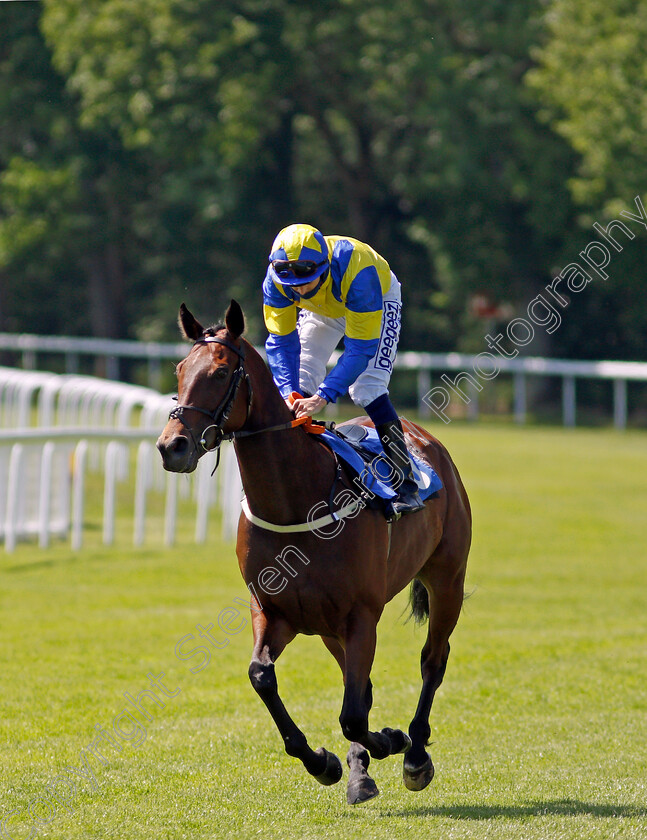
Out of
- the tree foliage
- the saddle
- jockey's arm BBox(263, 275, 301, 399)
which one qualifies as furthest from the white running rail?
the tree foliage

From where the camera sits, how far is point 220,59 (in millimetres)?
23469

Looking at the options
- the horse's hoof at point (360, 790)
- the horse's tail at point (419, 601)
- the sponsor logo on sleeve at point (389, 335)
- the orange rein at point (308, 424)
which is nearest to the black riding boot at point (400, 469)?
the sponsor logo on sleeve at point (389, 335)

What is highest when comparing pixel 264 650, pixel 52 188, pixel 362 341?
pixel 52 188

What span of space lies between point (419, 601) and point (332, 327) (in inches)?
54.0

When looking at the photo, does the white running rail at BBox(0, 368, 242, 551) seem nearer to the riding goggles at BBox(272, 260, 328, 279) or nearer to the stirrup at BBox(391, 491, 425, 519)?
the stirrup at BBox(391, 491, 425, 519)

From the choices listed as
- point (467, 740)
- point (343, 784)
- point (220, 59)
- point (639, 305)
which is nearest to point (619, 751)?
point (467, 740)

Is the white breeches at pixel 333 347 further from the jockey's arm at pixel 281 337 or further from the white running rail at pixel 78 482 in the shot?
the white running rail at pixel 78 482

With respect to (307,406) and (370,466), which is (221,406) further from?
(370,466)

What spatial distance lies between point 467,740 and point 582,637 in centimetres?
260

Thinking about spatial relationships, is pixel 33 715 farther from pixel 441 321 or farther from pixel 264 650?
pixel 441 321

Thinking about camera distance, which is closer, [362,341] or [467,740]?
[362,341]

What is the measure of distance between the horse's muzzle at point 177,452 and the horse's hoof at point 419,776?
64.7 inches

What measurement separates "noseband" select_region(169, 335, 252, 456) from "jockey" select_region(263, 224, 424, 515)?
0.38 meters

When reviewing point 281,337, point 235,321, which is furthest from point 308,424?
point 235,321
